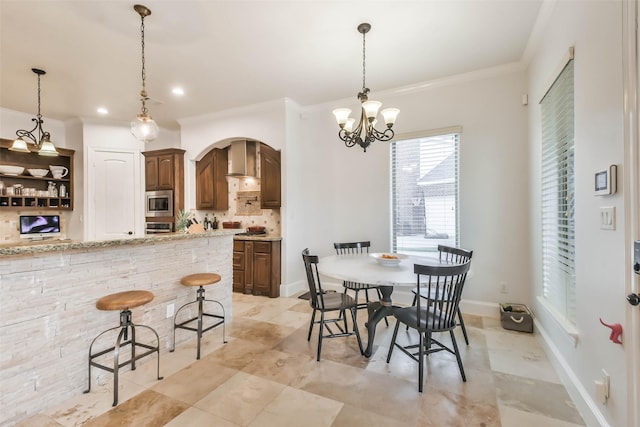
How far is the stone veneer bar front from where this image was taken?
1.80 meters

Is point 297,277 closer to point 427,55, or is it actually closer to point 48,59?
point 427,55

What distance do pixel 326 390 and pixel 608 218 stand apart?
201 centimetres

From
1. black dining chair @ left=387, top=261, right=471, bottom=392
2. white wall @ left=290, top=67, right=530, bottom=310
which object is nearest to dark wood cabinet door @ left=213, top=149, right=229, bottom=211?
white wall @ left=290, top=67, right=530, bottom=310

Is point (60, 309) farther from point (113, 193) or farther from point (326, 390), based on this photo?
point (113, 193)

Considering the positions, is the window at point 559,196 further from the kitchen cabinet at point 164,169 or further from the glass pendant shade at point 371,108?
the kitchen cabinet at point 164,169

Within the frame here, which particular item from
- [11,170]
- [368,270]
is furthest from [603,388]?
[11,170]

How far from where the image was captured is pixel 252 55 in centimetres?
318

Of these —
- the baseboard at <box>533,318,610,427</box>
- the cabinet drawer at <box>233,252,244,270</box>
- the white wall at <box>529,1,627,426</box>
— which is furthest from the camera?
the cabinet drawer at <box>233,252,244,270</box>

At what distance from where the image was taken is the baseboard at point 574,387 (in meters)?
1.66

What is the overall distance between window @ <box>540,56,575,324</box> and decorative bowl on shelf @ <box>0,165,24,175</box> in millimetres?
6944

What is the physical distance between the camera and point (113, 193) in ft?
17.3

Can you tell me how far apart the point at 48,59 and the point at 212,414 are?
397 cm

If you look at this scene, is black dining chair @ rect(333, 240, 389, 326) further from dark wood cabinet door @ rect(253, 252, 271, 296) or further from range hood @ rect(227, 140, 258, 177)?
range hood @ rect(227, 140, 258, 177)

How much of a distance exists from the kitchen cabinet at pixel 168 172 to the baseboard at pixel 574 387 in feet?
17.6
